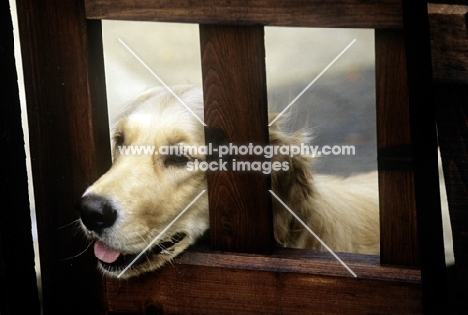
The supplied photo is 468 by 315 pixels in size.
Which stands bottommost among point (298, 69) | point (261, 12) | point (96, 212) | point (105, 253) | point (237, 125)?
point (105, 253)

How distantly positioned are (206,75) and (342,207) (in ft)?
2.94

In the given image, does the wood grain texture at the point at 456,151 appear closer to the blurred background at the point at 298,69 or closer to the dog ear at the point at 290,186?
the blurred background at the point at 298,69

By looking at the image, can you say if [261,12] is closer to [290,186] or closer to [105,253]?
[290,186]

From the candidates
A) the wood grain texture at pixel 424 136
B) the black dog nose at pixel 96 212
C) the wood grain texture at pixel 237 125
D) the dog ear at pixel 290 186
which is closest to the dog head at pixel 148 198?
the black dog nose at pixel 96 212

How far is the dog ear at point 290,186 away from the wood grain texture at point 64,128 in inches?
22.3

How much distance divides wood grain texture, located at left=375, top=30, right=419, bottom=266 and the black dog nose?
0.82 metres

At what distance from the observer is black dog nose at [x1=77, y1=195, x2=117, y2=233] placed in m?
2.12

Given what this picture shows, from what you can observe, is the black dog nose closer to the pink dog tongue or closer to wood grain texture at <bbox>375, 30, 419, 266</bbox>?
the pink dog tongue

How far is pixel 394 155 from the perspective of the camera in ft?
6.03

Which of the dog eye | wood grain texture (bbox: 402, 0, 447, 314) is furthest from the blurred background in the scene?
wood grain texture (bbox: 402, 0, 447, 314)

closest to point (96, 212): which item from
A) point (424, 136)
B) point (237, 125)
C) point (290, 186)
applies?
point (237, 125)

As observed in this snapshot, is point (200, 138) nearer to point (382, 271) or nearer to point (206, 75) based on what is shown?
point (206, 75)

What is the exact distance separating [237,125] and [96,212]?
525 mm

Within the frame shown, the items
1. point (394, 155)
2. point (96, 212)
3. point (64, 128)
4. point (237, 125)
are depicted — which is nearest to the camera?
point (394, 155)
